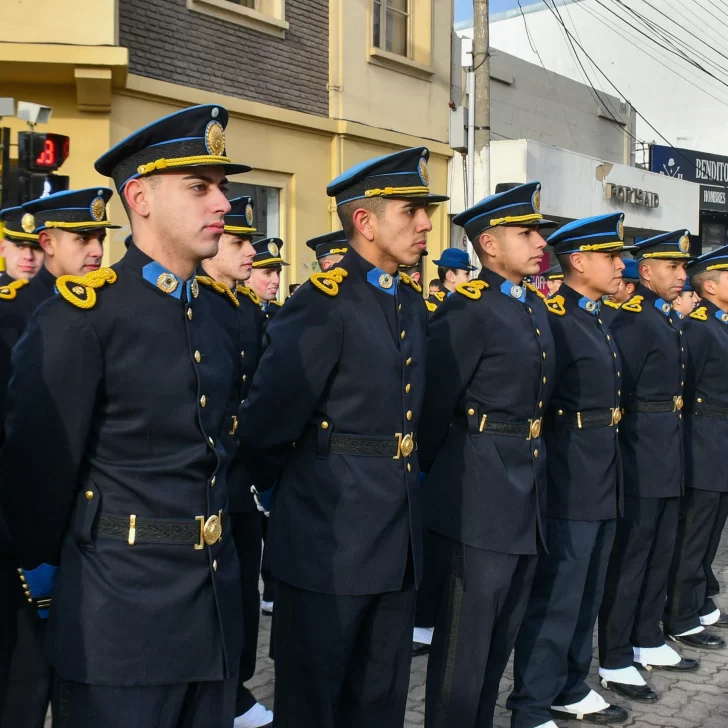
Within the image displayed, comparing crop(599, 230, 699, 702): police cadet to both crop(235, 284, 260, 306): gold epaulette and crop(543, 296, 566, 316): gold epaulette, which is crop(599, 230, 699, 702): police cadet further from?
crop(235, 284, 260, 306): gold epaulette

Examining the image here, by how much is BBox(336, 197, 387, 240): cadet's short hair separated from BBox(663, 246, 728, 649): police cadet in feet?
10.0

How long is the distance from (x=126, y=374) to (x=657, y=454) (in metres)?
3.55

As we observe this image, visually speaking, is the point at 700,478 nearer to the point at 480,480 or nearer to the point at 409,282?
the point at 480,480

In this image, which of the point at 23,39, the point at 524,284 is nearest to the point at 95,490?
the point at 524,284

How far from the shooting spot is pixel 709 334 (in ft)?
20.0

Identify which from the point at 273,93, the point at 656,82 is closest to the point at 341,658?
the point at 273,93

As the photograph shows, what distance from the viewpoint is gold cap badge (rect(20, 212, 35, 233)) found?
551 cm

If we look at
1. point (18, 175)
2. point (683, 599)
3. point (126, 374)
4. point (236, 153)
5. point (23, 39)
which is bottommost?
point (683, 599)

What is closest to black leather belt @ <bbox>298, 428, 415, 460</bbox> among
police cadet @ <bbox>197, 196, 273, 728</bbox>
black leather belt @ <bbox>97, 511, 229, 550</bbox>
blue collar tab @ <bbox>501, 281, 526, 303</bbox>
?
police cadet @ <bbox>197, 196, 273, 728</bbox>

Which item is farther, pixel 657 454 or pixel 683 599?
pixel 683 599

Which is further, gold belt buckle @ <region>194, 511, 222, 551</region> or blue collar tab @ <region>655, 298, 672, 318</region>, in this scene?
blue collar tab @ <region>655, 298, 672, 318</region>

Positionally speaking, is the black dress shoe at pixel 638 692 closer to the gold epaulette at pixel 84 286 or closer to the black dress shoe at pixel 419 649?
the black dress shoe at pixel 419 649

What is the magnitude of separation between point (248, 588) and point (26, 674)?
4.09ft

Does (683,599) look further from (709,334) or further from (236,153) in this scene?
(236,153)
